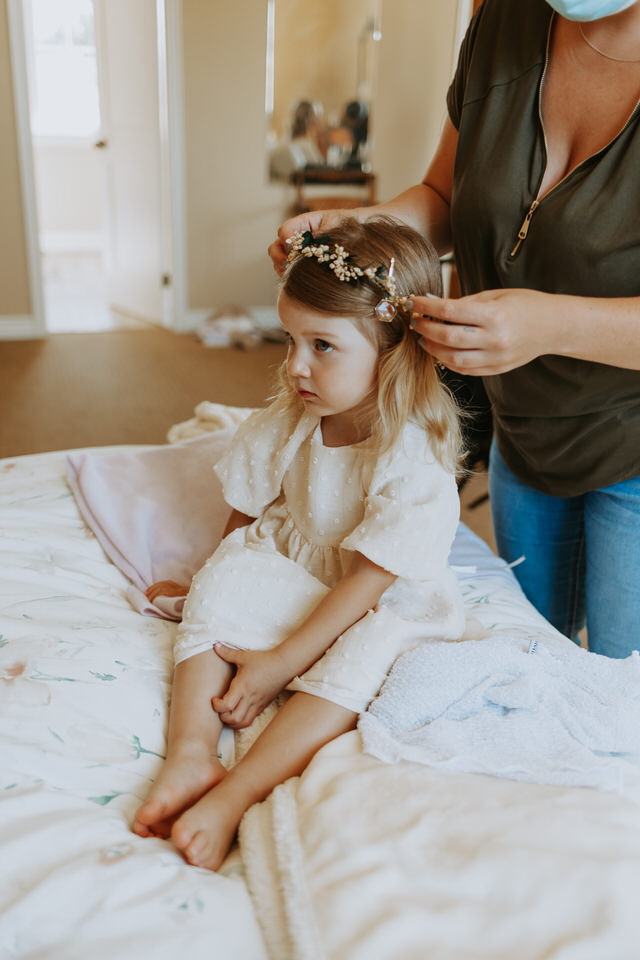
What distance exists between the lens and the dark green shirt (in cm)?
94

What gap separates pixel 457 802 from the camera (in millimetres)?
760

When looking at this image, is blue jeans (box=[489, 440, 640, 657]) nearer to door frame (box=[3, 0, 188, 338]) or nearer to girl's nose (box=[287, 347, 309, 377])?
girl's nose (box=[287, 347, 309, 377])

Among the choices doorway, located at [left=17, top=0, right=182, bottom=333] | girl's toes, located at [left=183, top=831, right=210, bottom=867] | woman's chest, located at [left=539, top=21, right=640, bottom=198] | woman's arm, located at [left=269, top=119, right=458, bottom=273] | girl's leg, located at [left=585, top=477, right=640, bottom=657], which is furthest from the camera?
doorway, located at [left=17, top=0, right=182, bottom=333]

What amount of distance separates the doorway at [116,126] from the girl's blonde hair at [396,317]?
11.3ft

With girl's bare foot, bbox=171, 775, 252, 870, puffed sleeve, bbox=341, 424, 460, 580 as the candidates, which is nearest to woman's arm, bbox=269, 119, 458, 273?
puffed sleeve, bbox=341, 424, 460, 580

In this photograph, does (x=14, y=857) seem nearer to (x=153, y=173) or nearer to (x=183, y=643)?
(x=183, y=643)

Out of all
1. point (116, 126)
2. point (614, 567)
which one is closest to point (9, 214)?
point (116, 126)

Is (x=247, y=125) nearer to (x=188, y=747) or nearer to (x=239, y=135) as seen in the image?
(x=239, y=135)

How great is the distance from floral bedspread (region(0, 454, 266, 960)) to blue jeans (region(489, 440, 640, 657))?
554mm

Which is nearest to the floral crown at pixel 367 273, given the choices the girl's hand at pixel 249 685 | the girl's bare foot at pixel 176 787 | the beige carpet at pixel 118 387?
the girl's hand at pixel 249 685

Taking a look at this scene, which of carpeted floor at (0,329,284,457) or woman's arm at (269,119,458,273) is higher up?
woman's arm at (269,119,458,273)

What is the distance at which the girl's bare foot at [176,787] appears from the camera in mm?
790

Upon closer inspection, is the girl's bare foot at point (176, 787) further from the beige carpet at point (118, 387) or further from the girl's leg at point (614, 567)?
the beige carpet at point (118, 387)

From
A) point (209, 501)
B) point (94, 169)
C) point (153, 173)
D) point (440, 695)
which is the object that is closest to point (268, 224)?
point (153, 173)
